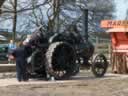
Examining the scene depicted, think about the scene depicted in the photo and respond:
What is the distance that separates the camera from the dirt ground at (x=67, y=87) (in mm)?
13875

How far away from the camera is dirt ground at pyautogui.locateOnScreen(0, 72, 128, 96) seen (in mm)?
13875

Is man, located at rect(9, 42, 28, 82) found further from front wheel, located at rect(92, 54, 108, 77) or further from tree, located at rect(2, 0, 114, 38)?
tree, located at rect(2, 0, 114, 38)

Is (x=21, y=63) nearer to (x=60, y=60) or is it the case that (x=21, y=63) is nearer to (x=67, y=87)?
(x=60, y=60)

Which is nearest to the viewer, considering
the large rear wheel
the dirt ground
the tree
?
the dirt ground

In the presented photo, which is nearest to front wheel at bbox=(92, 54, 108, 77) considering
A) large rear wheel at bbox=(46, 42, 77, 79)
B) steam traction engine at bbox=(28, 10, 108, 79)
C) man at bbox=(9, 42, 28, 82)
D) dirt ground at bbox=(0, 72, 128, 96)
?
steam traction engine at bbox=(28, 10, 108, 79)

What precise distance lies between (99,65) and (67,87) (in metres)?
4.22

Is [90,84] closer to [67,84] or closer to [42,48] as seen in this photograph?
[67,84]

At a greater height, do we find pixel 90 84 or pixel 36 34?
pixel 36 34

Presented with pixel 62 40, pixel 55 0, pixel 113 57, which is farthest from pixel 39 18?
pixel 62 40

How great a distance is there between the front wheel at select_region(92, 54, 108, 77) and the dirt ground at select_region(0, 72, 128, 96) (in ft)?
3.86

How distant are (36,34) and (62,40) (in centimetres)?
106

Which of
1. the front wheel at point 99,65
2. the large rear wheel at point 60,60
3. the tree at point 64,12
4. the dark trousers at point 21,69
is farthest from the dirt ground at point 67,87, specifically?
the tree at point 64,12

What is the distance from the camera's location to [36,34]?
687 inches

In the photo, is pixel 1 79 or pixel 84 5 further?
pixel 84 5
